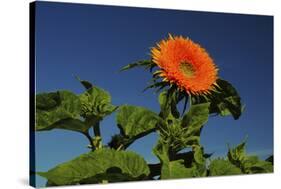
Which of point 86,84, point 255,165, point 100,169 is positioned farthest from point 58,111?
point 255,165

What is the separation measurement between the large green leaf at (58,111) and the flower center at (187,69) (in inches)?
35.6

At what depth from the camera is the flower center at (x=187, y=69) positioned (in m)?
5.48

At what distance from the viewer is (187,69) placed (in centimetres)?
550

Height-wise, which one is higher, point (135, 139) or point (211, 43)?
point (211, 43)

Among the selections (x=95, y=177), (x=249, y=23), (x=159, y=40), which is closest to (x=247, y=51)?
(x=249, y=23)

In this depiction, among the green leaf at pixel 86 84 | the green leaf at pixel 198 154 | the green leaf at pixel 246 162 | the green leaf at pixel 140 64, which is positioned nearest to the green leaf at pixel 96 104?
the green leaf at pixel 86 84

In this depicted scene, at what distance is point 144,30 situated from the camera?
5.31 meters

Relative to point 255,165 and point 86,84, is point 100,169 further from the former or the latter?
point 255,165

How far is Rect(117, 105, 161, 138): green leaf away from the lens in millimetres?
5191

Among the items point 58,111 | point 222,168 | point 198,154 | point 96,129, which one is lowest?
point 222,168

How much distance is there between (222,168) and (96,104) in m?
1.19

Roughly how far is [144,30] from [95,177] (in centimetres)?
113

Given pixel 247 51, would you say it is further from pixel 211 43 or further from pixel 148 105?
pixel 148 105

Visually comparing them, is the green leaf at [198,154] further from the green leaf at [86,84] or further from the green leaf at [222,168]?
the green leaf at [86,84]
